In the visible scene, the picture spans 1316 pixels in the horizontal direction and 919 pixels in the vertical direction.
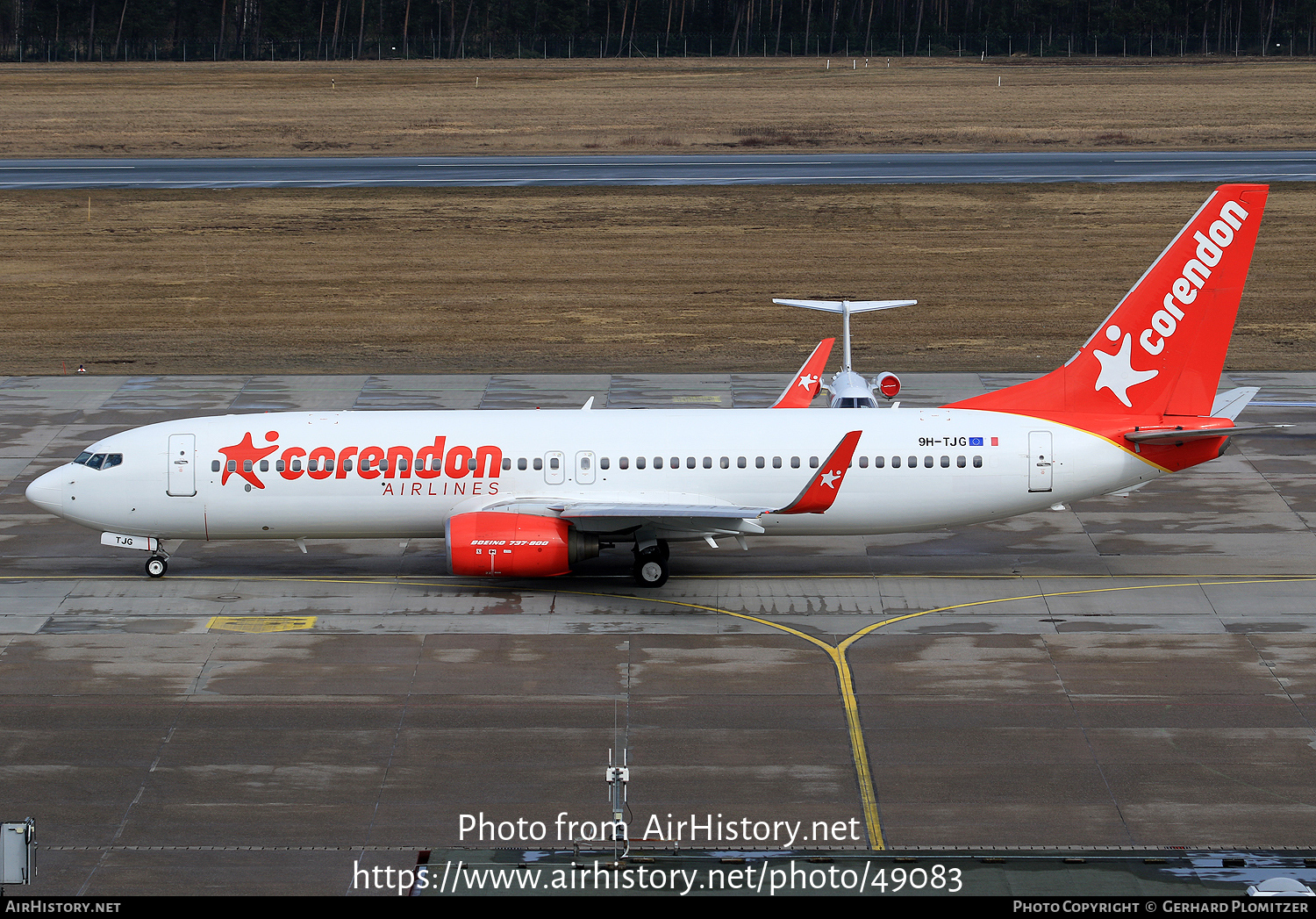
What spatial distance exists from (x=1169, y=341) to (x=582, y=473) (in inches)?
535

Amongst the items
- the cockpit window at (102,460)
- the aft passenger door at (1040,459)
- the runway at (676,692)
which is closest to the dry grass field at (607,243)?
the runway at (676,692)

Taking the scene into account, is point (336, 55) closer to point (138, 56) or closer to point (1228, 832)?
point (138, 56)

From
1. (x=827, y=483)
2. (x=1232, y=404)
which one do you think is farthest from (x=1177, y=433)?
(x=827, y=483)

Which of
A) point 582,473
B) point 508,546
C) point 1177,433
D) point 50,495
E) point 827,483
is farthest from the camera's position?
point 50,495

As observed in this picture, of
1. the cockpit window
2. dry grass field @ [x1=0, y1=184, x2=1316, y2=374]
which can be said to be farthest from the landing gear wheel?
dry grass field @ [x1=0, y1=184, x2=1316, y2=374]

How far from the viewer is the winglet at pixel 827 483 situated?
3100 centimetres

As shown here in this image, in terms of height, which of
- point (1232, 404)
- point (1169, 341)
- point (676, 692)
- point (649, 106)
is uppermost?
point (649, 106)

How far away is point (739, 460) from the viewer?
32.5 meters

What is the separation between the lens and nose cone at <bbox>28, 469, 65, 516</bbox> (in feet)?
108

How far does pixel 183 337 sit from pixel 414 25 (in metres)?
110

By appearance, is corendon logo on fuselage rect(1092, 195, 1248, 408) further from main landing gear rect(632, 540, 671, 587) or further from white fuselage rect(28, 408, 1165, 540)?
main landing gear rect(632, 540, 671, 587)

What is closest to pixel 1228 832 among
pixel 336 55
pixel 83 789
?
pixel 83 789

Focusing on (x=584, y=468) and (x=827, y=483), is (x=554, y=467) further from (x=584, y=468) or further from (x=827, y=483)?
(x=827, y=483)

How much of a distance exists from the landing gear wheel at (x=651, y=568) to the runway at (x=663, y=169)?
56827 mm
